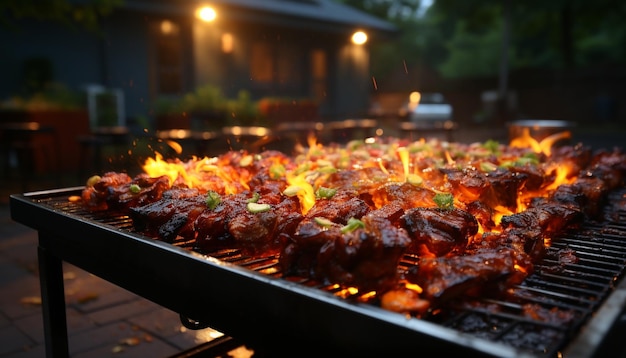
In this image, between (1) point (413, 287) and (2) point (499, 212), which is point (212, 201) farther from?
(2) point (499, 212)

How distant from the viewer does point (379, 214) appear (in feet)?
7.55

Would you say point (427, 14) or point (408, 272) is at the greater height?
point (427, 14)

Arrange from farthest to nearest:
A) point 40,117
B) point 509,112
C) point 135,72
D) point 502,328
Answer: point 509,112, point 135,72, point 40,117, point 502,328

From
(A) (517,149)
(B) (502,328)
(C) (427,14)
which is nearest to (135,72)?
(A) (517,149)

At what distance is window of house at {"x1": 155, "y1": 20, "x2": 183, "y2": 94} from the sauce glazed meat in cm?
1351

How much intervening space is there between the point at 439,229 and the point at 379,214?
10.8 inches

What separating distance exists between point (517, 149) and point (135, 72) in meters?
13.4

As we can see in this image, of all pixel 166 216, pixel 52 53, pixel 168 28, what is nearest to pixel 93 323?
pixel 166 216

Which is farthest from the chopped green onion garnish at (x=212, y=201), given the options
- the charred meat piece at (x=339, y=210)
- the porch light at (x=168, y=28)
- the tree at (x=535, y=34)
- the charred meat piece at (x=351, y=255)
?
the tree at (x=535, y=34)

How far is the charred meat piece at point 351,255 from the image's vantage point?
1.78m

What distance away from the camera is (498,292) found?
1.84m

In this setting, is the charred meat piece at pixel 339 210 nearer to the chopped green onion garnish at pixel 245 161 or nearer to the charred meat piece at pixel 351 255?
the charred meat piece at pixel 351 255

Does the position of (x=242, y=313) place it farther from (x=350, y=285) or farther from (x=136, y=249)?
(x=136, y=249)

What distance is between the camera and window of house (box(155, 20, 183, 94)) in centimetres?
1653
